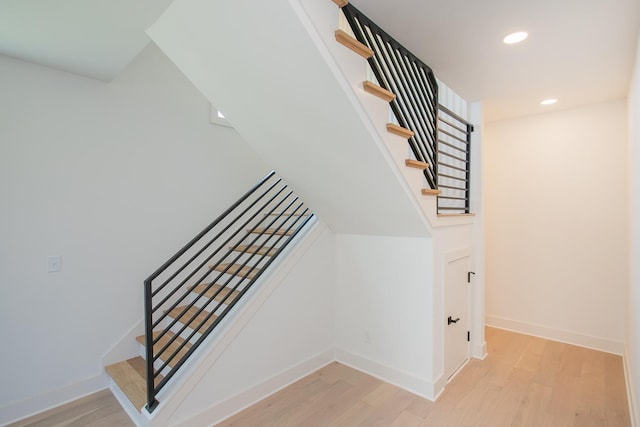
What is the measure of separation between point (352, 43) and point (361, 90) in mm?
221

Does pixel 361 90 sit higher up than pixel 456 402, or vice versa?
pixel 361 90

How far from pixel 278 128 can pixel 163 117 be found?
1.44 m

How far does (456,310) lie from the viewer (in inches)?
108

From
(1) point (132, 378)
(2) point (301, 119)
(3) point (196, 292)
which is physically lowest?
(1) point (132, 378)

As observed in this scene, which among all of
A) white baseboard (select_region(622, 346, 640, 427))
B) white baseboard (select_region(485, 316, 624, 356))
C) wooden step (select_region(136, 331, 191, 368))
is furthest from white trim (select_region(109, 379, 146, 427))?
white baseboard (select_region(485, 316, 624, 356))

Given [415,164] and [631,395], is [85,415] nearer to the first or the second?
[415,164]

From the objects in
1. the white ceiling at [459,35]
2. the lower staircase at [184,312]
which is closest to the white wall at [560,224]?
the white ceiling at [459,35]

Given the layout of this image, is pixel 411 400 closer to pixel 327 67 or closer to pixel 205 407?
pixel 205 407

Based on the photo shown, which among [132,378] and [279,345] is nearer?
[132,378]

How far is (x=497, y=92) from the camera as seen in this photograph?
2812 millimetres

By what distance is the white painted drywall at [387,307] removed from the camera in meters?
2.39

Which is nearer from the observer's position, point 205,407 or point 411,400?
point 205,407

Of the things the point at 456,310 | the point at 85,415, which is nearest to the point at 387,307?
the point at 456,310

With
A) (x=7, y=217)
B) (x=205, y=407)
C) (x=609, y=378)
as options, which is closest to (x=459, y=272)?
(x=609, y=378)
